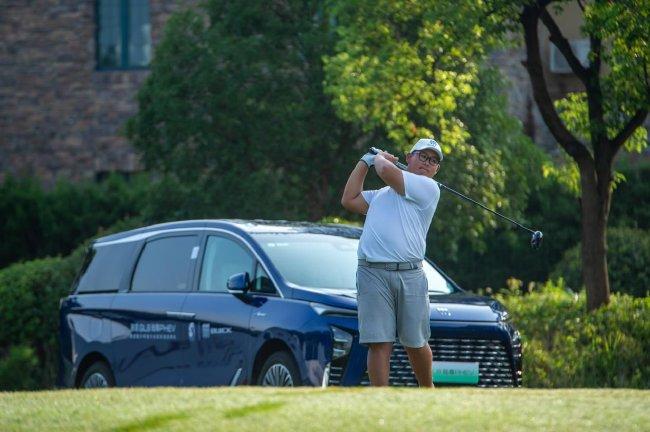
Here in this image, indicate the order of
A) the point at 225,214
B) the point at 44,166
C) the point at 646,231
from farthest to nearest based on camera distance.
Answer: the point at 44,166, the point at 646,231, the point at 225,214

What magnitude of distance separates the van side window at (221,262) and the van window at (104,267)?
1.28 meters

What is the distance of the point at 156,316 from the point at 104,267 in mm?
1525

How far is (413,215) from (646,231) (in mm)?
13432

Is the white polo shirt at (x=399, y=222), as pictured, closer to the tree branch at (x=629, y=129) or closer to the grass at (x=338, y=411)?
the grass at (x=338, y=411)

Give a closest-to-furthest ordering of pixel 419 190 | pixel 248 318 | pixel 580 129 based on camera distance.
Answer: pixel 419 190, pixel 248 318, pixel 580 129

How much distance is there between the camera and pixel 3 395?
36.4ft

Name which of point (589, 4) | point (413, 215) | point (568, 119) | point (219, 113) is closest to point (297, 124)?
point (219, 113)

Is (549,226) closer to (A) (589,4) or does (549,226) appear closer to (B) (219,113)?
(B) (219,113)

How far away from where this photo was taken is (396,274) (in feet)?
37.4

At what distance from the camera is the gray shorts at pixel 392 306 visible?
37.1 ft

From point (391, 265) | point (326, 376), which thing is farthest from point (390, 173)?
point (326, 376)

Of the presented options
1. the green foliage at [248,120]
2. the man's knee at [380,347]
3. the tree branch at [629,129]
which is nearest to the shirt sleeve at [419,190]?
the man's knee at [380,347]

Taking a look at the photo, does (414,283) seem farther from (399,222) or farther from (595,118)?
(595,118)

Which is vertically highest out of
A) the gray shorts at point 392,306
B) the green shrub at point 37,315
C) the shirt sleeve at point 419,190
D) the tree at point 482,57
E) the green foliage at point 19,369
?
the tree at point 482,57
